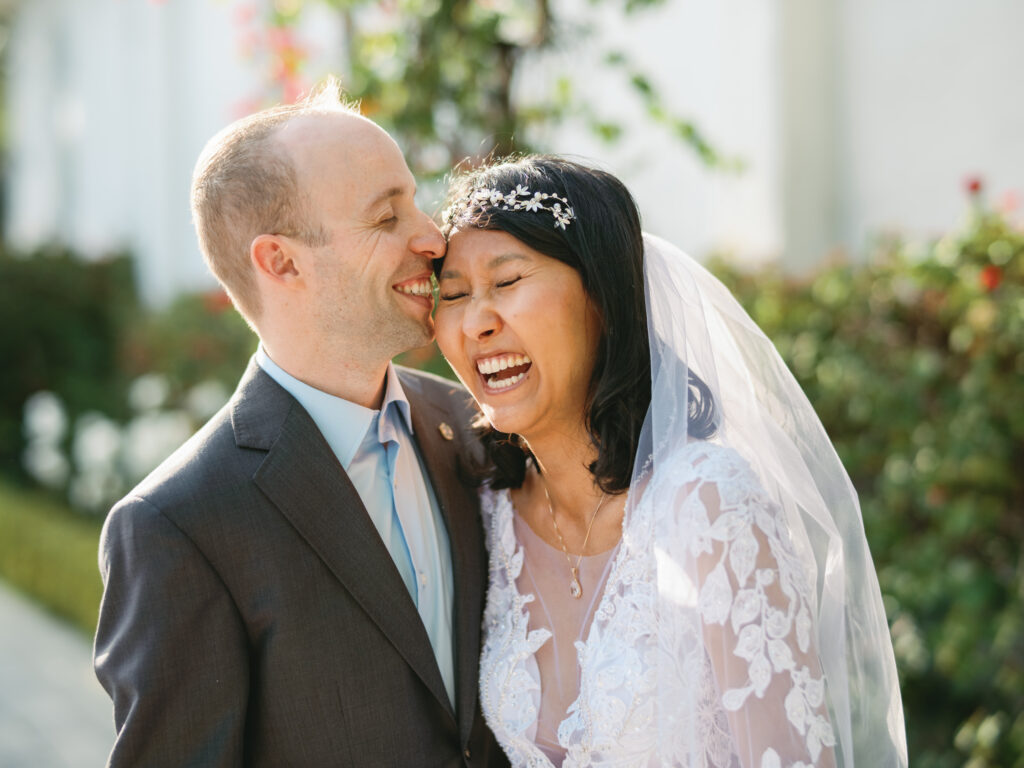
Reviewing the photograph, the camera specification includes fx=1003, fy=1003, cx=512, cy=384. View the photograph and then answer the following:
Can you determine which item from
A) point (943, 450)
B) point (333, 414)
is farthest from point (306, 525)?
point (943, 450)

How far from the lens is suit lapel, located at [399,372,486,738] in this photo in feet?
7.85

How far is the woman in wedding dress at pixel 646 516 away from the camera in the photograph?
206 centimetres

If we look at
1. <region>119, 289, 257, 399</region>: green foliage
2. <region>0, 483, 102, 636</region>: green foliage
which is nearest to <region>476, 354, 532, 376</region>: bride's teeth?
<region>0, 483, 102, 636</region>: green foliage

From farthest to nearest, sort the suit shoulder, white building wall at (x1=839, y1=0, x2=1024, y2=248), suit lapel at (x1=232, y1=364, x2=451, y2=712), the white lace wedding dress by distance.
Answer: white building wall at (x1=839, y1=0, x2=1024, y2=248) → the suit shoulder → suit lapel at (x1=232, y1=364, x2=451, y2=712) → the white lace wedding dress

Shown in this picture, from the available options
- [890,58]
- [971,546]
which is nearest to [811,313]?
[971,546]

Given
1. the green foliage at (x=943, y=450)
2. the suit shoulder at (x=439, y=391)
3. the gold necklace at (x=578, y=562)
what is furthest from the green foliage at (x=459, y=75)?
the gold necklace at (x=578, y=562)

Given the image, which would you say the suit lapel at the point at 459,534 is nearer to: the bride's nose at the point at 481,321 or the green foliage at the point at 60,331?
the bride's nose at the point at 481,321

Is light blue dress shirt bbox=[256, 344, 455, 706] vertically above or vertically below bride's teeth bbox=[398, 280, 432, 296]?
below

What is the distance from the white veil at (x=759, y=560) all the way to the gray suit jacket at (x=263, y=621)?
0.55 metres

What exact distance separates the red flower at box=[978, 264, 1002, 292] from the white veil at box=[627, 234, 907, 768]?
154 centimetres

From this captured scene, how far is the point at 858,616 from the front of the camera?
7.59 feet

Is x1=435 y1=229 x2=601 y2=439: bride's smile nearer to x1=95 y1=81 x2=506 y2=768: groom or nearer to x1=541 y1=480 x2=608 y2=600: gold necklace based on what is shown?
x1=95 y1=81 x2=506 y2=768: groom

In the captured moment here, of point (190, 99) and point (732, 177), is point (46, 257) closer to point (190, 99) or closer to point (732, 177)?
point (190, 99)

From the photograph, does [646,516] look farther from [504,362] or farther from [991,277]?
[991,277]
